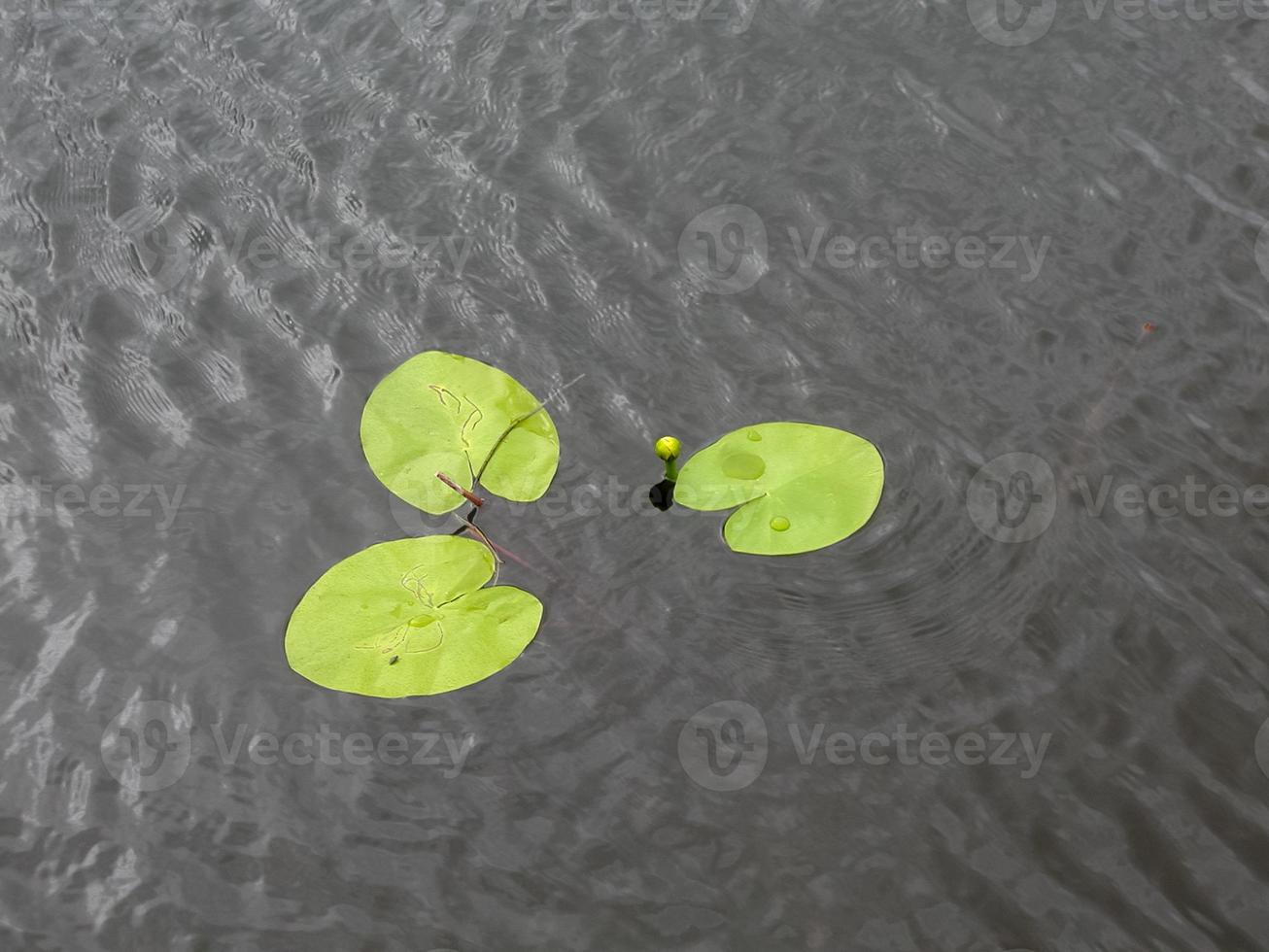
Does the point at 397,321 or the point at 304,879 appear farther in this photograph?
the point at 397,321

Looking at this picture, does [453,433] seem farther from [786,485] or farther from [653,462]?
[786,485]

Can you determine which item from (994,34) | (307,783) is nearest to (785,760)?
(307,783)

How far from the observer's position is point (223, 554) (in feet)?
5.26

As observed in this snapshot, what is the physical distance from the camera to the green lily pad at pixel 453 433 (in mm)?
1645

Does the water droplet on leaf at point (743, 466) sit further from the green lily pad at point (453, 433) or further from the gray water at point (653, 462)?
the green lily pad at point (453, 433)

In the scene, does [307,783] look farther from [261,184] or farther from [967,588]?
[261,184]

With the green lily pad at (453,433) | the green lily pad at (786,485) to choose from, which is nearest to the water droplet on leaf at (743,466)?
the green lily pad at (786,485)

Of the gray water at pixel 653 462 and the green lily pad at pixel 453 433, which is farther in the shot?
the green lily pad at pixel 453 433

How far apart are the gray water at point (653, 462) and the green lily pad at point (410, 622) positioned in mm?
35

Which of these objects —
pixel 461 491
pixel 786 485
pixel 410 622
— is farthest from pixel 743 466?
pixel 410 622

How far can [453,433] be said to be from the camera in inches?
66.2

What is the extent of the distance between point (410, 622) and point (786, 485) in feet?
1.60

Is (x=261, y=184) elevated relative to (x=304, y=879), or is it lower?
elevated

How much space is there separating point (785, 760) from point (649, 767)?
0.48 ft
